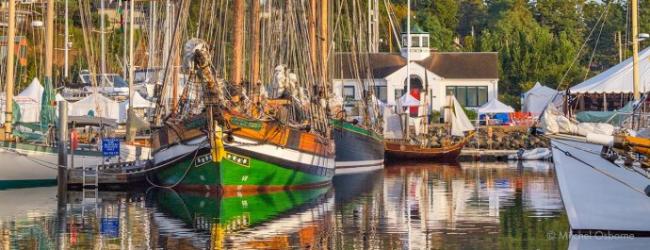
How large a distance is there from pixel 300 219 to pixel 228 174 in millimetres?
8309

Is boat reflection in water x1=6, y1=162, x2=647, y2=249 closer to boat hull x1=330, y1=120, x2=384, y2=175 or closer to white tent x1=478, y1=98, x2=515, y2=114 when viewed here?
boat hull x1=330, y1=120, x2=384, y2=175

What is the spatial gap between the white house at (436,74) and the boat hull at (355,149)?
114ft

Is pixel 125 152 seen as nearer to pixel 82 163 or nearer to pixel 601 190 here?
pixel 82 163

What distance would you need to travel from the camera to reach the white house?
4045 inches

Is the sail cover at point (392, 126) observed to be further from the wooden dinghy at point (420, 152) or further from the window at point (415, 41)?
the window at point (415, 41)

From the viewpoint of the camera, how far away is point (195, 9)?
4075 inches

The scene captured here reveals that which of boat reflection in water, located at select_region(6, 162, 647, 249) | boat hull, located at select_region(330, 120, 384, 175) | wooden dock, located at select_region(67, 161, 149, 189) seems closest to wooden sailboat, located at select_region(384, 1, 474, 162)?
boat hull, located at select_region(330, 120, 384, 175)

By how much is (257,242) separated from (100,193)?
1709 cm

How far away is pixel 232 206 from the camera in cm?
4028

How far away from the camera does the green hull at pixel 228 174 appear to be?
44156 mm

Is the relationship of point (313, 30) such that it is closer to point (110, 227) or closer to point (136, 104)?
Answer: point (136, 104)

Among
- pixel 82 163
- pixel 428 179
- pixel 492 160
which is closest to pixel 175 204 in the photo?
pixel 82 163

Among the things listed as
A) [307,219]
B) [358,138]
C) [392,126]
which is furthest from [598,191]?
[392,126]

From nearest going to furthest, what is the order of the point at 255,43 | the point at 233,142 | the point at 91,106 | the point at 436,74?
the point at 233,142 → the point at 255,43 → the point at 91,106 → the point at 436,74
